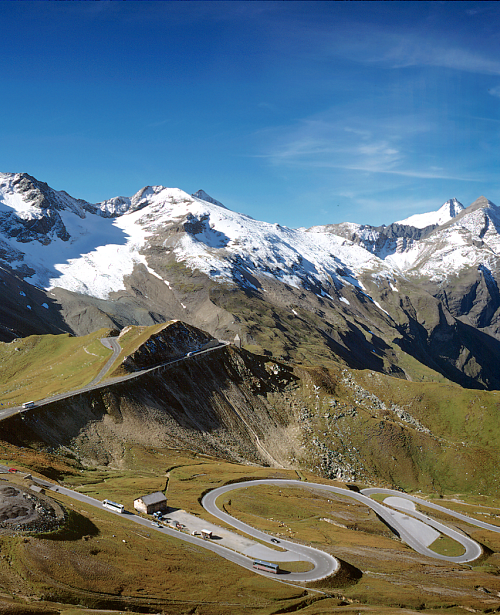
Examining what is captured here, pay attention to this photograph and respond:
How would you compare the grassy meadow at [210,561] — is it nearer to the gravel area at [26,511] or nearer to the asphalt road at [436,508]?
the gravel area at [26,511]

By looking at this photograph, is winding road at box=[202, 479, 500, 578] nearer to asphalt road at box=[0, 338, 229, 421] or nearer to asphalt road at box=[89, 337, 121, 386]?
asphalt road at box=[0, 338, 229, 421]

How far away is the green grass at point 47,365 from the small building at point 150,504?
47999 mm

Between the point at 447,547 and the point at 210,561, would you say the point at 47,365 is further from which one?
the point at 447,547

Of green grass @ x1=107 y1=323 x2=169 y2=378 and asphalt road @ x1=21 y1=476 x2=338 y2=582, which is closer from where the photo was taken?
asphalt road @ x1=21 y1=476 x2=338 y2=582

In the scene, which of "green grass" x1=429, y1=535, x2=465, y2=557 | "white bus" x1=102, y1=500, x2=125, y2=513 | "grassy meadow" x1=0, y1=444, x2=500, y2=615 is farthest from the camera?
"green grass" x1=429, y1=535, x2=465, y2=557

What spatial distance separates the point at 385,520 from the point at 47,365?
105454mm

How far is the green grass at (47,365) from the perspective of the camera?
111938 millimetres

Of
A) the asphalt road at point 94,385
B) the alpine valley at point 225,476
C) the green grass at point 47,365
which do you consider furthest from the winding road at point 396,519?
the green grass at point 47,365

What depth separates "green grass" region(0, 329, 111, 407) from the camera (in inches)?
4407

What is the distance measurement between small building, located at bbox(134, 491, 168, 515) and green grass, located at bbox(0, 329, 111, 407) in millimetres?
47999

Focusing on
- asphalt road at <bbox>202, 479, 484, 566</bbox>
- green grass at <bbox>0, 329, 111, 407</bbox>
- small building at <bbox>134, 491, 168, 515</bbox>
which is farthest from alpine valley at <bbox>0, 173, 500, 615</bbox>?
small building at <bbox>134, 491, 168, 515</bbox>

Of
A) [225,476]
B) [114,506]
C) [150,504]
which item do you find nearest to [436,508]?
[225,476]

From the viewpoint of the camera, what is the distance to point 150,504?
65.4 meters

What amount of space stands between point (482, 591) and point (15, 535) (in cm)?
5907
